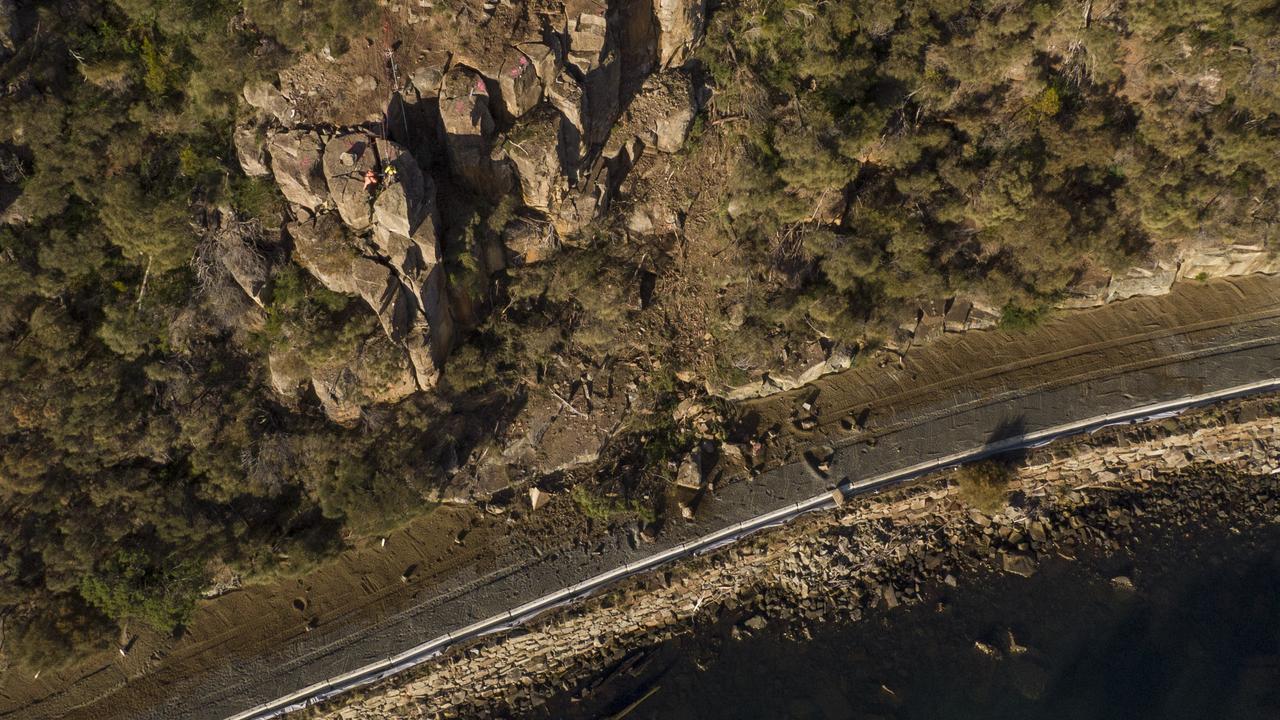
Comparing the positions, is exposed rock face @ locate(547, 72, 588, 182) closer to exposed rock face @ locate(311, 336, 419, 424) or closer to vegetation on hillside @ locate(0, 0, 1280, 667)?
vegetation on hillside @ locate(0, 0, 1280, 667)

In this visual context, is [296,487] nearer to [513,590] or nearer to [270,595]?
[270,595]

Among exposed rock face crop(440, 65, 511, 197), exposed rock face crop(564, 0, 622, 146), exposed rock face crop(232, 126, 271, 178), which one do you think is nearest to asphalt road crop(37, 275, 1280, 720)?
exposed rock face crop(440, 65, 511, 197)

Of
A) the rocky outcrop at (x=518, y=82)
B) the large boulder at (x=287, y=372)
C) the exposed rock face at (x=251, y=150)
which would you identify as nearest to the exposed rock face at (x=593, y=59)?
the rocky outcrop at (x=518, y=82)

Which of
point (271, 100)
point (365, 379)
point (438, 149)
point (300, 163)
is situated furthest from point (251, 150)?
point (365, 379)

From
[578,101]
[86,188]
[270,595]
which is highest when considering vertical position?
[86,188]

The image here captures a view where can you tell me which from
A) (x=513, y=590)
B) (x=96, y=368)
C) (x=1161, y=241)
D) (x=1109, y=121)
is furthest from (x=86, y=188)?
(x=1161, y=241)

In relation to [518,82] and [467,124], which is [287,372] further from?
[518,82]
